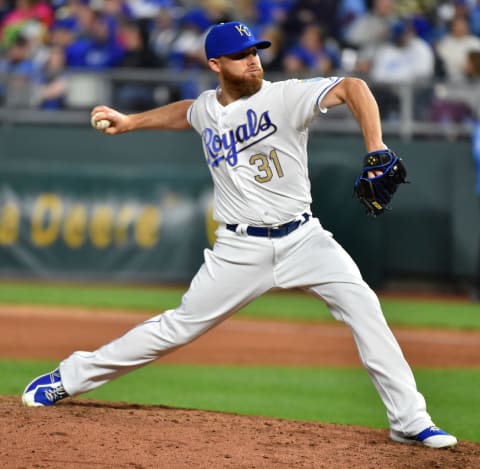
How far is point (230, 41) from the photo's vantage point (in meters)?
5.07

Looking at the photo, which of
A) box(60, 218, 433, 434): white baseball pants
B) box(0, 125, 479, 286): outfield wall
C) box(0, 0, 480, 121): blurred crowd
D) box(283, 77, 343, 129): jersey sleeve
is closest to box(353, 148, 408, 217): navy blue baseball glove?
box(283, 77, 343, 129): jersey sleeve

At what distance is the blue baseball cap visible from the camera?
505 cm

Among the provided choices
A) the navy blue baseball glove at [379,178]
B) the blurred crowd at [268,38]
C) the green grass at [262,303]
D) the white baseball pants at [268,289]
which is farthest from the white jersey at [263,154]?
the blurred crowd at [268,38]

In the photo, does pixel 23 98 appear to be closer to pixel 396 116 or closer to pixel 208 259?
pixel 396 116

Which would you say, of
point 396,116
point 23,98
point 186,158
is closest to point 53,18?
point 23,98

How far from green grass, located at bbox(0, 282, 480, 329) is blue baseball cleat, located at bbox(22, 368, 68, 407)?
585cm

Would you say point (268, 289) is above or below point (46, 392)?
above

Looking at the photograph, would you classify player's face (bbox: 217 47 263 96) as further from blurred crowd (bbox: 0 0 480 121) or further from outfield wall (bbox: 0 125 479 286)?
outfield wall (bbox: 0 125 479 286)

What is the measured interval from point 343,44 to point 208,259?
33.1 ft

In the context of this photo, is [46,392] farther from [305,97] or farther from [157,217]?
[157,217]

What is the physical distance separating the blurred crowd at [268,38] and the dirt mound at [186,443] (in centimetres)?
838

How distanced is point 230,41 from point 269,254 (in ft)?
3.61

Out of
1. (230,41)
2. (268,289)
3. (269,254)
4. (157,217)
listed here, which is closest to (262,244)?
(269,254)

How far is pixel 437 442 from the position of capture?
16.2ft
